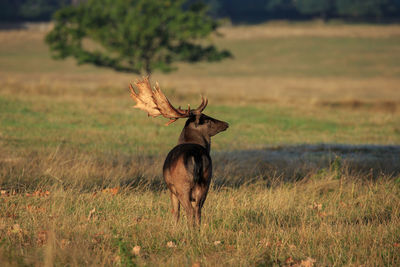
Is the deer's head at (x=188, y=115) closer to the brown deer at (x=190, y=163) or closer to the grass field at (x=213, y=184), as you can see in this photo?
the brown deer at (x=190, y=163)

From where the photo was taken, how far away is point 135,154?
49.3 feet

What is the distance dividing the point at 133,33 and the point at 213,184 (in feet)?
89.8

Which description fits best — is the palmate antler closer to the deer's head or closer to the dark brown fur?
the deer's head

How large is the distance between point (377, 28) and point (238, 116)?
8325 centimetres

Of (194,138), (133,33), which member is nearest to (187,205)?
(194,138)

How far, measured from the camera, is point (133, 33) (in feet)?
119

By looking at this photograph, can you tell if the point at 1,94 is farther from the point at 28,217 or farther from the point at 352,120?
the point at 28,217

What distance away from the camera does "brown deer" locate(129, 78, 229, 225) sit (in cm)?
682

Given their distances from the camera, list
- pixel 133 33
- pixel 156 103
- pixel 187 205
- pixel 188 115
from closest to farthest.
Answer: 1. pixel 187 205
2. pixel 188 115
3. pixel 156 103
4. pixel 133 33

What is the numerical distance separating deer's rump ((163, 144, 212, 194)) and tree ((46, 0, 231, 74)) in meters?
30.0

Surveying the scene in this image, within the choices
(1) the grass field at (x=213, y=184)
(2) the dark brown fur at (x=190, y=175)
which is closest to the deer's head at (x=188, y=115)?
(2) the dark brown fur at (x=190, y=175)

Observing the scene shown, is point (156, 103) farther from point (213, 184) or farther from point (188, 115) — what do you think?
point (213, 184)

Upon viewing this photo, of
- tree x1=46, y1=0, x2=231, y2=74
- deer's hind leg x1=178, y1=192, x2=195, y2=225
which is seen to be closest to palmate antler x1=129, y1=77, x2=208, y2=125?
deer's hind leg x1=178, y1=192, x2=195, y2=225

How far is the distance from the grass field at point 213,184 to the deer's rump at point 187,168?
1.92 ft
